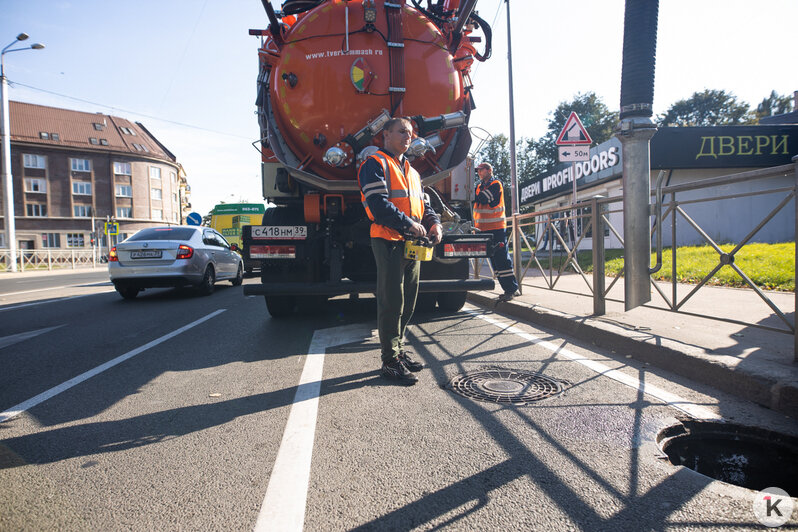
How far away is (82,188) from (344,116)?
57180 millimetres

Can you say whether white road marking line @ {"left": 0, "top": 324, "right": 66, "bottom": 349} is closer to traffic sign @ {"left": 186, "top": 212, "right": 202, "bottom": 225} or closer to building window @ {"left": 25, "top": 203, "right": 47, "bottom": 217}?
traffic sign @ {"left": 186, "top": 212, "right": 202, "bottom": 225}

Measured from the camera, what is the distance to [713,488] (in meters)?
1.93

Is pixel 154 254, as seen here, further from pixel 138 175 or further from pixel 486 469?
pixel 138 175

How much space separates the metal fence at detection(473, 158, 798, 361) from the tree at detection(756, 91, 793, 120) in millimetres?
52853

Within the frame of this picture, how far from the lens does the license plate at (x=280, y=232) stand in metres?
5.10

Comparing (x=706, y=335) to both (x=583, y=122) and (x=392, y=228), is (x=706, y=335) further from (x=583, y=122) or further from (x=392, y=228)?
(x=583, y=122)

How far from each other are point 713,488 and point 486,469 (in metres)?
0.94

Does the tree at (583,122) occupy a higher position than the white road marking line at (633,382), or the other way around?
the tree at (583,122)

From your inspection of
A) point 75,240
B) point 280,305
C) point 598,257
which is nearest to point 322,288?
point 280,305

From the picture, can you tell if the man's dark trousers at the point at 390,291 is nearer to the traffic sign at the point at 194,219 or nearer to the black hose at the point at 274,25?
the black hose at the point at 274,25

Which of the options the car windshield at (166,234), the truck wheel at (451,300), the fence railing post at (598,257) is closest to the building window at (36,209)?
the car windshield at (166,234)

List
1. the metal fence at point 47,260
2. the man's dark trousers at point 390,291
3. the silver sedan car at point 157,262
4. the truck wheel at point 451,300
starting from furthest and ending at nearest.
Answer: the metal fence at point 47,260, the silver sedan car at point 157,262, the truck wheel at point 451,300, the man's dark trousers at point 390,291

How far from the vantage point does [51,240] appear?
4828cm

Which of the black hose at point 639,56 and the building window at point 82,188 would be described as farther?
the building window at point 82,188
